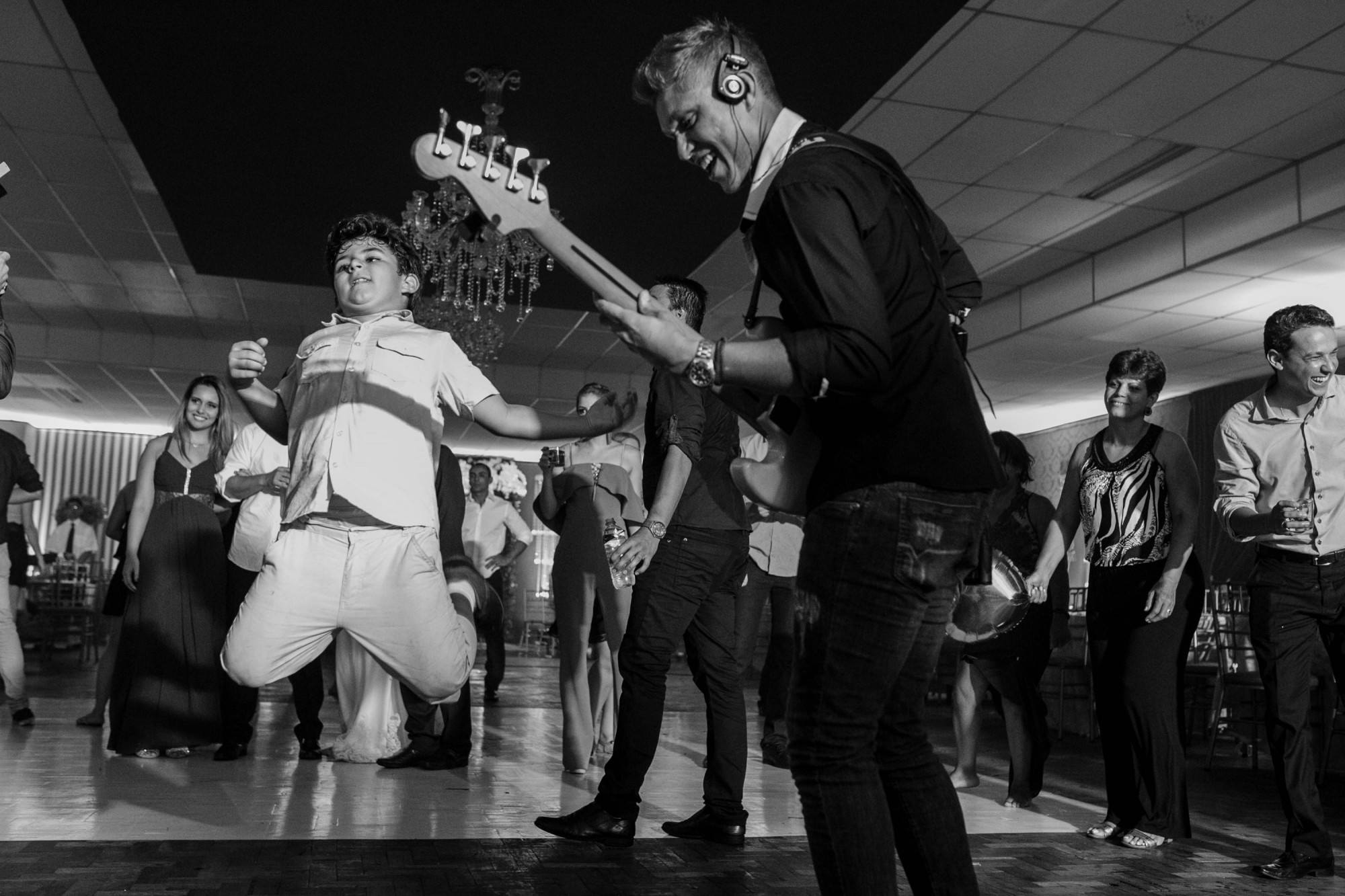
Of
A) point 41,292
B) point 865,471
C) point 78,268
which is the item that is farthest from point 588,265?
point 41,292

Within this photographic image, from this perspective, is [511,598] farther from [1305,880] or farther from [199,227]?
[1305,880]

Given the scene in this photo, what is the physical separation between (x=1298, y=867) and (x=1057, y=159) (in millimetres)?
4916

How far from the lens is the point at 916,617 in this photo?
1.61 meters

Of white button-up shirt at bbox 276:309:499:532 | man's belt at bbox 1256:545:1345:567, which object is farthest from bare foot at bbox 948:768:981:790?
white button-up shirt at bbox 276:309:499:532

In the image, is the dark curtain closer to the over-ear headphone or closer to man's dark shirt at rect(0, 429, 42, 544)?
man's dark shirt at rect(0, 429, 42, 544)

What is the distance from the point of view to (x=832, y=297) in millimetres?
1519

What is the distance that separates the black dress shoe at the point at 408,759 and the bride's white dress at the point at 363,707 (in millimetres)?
99

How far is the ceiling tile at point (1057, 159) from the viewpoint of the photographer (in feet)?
21.8

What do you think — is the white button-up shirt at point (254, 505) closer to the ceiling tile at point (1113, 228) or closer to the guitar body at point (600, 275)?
the guitar body at point (600, 275)

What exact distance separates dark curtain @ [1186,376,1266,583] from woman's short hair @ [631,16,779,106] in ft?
37.7

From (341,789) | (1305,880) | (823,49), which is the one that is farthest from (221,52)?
(1305,880)

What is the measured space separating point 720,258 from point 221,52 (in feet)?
14.5

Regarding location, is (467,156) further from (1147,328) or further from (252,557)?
(1147,328)

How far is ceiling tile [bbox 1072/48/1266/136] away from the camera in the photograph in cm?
568
